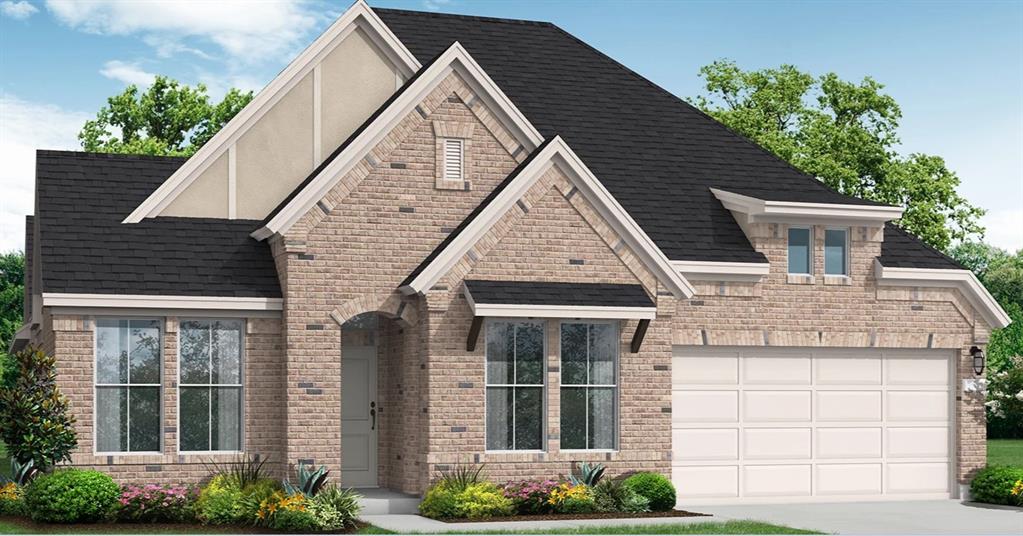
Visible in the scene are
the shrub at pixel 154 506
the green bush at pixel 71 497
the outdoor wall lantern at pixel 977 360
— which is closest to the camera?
the green bush at pixel 71 497

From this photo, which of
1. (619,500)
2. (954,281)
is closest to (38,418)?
(619,500)

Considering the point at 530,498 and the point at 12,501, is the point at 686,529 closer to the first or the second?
the point at 530,498

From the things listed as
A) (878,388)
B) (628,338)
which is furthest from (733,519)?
(878,388)

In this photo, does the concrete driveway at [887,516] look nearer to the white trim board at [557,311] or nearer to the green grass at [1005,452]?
the white trim board at [557,311]

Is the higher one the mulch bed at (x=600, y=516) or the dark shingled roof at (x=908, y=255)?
the dark shingled roof at (x=908, y=255)

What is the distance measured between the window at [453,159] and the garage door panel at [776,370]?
648 centimetres

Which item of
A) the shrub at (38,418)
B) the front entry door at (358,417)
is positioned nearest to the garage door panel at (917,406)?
the front entry door at (358,417)

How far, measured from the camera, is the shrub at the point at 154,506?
21000 millimetres

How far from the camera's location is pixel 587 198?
2386 centimetres

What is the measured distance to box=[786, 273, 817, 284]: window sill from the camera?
2620 cm

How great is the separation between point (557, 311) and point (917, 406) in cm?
856

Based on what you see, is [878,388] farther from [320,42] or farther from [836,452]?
[320,42]

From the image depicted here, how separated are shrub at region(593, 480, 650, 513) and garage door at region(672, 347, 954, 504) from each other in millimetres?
2683

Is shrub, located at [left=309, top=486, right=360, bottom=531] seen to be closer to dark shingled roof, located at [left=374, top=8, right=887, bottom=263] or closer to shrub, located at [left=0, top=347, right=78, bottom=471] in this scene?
shrub, located at [left=0, top=347, right=78, bottom=471]
